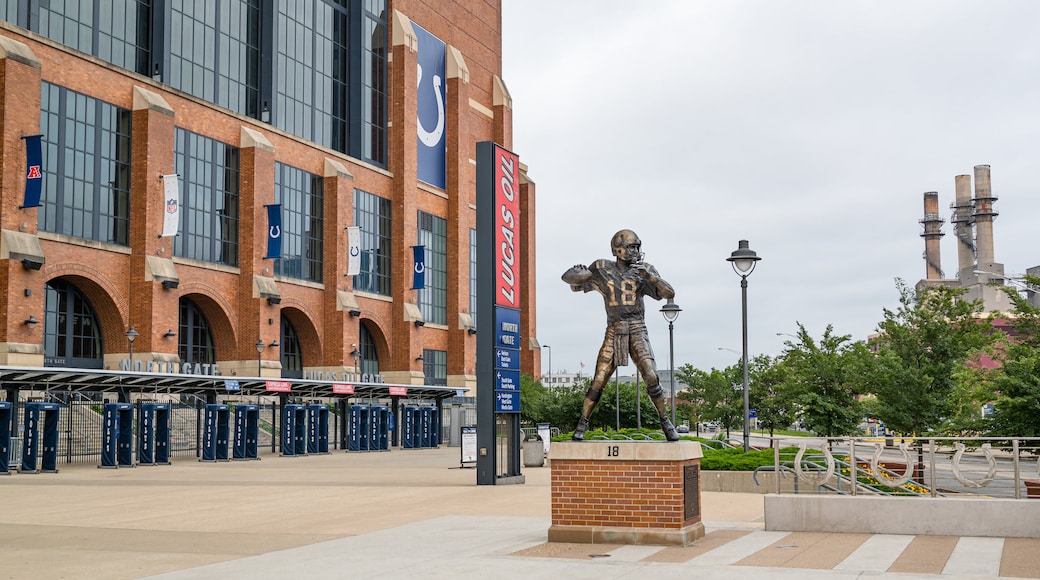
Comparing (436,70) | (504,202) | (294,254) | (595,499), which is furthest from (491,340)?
(436,70)

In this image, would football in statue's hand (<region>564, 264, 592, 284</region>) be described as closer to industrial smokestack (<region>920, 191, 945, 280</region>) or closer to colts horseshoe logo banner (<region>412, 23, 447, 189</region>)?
colts horseshoe logo banner (<region>412, 23, 447, 189</region>)

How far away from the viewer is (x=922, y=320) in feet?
99.8

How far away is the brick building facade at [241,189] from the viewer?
41875 mm

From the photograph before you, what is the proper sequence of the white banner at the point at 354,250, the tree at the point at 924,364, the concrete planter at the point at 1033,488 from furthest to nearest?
the white banner at the point at 354,250 → the tree at the point at 924,364 → the concrete planter at the point at 1033,488

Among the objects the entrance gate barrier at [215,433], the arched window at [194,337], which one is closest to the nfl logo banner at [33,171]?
the entrance gate barrier at [215,433]

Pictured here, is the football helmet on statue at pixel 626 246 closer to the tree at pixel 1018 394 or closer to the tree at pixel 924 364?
the tree at pixel 1018 394

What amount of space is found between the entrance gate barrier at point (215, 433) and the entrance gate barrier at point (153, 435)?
89.2 inches

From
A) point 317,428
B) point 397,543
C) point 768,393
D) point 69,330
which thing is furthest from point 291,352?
point 397,543

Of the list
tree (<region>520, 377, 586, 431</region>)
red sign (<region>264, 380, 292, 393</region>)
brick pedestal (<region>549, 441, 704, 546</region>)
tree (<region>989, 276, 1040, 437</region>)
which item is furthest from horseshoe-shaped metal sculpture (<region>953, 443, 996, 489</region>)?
tree (<region>520, 377, 586, 431</region>)

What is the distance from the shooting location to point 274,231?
172ft

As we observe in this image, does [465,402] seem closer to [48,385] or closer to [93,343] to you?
[93,343]

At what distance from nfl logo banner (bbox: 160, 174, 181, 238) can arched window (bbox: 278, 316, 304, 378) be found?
1351cm

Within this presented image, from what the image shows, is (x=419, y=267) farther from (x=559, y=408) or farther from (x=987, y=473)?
(x=987, y=473)

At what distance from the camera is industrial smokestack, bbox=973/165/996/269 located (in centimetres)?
9519
